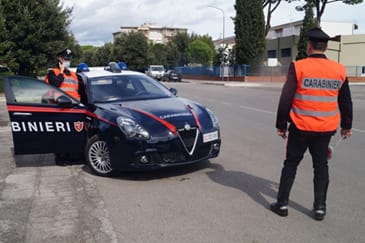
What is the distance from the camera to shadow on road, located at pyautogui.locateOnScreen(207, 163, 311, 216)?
5.02m

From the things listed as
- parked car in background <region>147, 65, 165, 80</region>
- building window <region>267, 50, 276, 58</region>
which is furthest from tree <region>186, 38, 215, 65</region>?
parked car in background <region>147, 65, 165, 80</region>

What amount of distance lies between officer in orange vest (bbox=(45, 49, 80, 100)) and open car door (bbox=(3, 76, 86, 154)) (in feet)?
1.44

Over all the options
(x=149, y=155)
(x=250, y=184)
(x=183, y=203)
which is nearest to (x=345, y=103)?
(x=250, y=184)

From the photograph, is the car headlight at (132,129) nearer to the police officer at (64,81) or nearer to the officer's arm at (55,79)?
the police officer at (64,81)

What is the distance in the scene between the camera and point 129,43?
70812 millimetres

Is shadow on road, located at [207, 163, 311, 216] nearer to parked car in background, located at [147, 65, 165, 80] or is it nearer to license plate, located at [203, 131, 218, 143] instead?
license plate, located at [203, 131, 218, 143]

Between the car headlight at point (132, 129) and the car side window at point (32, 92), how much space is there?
57.1 inches

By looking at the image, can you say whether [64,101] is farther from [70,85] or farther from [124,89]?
[124,89]

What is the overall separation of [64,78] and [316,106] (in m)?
4.52

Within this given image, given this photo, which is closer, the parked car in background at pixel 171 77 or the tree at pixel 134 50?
the parked car in background at pixel 171 77

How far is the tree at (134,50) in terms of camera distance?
70438 mm

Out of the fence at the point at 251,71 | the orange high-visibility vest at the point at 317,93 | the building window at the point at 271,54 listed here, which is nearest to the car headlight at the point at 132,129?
the orange high-visibility vest at the point at 317,93

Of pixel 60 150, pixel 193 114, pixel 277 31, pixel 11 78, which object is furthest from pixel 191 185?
pixel 277 31

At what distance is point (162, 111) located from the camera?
6270mm
